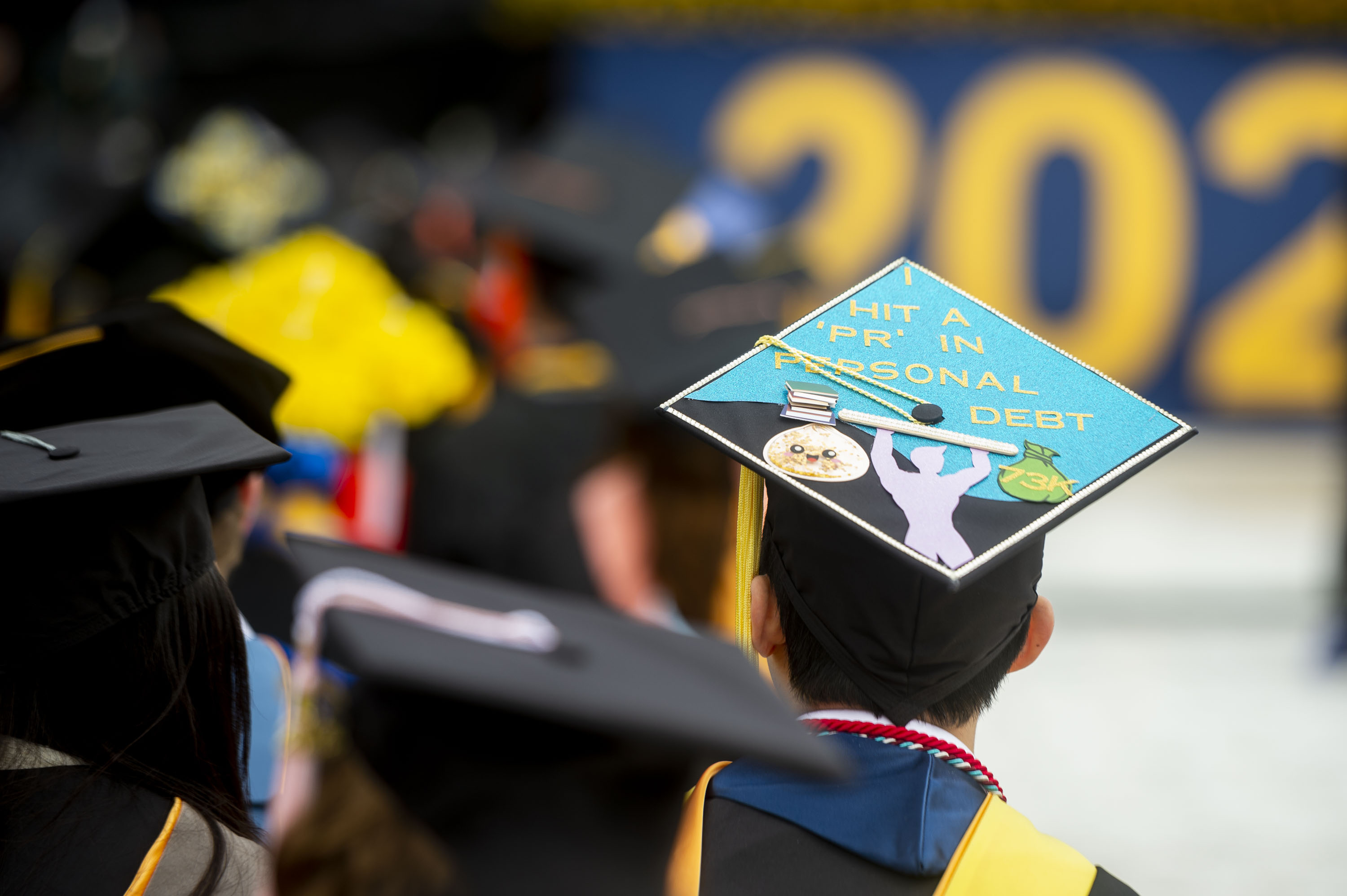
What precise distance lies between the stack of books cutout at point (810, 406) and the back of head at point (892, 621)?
0.27 feet

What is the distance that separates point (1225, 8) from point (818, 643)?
8.17m

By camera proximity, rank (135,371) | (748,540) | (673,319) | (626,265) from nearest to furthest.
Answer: (748,540)
(135,371)
(673,319)
(626,265)

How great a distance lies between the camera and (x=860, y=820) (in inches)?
41.2

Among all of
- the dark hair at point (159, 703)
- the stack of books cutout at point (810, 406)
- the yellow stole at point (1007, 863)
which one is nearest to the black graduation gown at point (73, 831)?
the dark hair at point (159, 703)

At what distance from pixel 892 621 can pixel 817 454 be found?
18 centimetres

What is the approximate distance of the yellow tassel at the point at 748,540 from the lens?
1253 mm

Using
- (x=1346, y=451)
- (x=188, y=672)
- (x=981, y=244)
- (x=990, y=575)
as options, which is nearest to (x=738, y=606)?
(x=990, y=575)

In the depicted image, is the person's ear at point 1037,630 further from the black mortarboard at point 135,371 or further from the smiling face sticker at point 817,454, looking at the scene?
the black mortarboard at point 135,371

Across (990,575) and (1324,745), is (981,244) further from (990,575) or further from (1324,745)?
(990,575)

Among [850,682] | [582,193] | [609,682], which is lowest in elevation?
[582,193]

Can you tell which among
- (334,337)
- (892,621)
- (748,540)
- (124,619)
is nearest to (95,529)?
(124,619)

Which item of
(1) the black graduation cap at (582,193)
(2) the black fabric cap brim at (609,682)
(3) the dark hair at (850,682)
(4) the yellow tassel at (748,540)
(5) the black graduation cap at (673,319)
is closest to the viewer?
(2) the black fabric cap brim at (609,682)

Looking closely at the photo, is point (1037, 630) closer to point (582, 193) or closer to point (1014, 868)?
point (1014, 868)

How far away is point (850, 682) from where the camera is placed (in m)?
1.12
